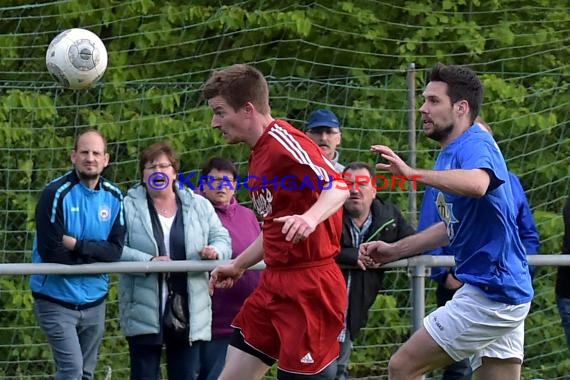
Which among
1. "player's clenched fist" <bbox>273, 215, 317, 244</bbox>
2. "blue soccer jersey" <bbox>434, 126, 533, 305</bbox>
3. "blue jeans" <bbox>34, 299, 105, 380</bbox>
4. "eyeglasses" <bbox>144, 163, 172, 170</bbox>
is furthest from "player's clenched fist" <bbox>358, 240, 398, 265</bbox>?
"blue jeans" <bbox>34, 299, 105, 380</bbox>

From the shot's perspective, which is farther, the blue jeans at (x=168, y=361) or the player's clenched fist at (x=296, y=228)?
the blue jeans at (x=168, y=361)

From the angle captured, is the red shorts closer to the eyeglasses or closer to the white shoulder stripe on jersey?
the white shoulder stripe on jersey

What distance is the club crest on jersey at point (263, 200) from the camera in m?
6.11

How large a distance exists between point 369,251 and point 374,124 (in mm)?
3029

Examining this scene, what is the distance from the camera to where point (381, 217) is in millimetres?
7809

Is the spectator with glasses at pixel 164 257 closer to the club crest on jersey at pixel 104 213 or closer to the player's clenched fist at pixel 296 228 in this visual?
the club crest on jersey at pixel 104 213

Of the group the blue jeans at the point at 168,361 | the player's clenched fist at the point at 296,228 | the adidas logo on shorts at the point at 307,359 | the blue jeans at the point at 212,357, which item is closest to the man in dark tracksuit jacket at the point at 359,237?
the blue jeans at the point at 212,357

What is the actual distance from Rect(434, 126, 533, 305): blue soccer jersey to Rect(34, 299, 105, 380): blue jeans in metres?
2.49

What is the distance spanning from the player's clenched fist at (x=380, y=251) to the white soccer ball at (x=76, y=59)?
8.38ft

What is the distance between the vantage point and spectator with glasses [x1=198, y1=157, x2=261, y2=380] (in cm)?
779

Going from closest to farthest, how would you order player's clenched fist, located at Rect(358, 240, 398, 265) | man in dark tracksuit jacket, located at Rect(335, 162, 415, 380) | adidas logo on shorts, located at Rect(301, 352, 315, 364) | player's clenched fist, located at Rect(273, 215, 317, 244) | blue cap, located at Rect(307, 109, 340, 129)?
player's clenched fist, located at Rect(273, 215, 317, 244) → adidas logo on shorts, located at Rect(301, 352, 315, 364) → player's clenched fist, located at Rect(358, 240, 398, 265) → man in dark tracksuit jacket, located at Rect(335, 162, 415, 380) → blue cap, located at Rect(307, 109, 340, 129)

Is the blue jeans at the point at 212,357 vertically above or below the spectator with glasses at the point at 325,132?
below

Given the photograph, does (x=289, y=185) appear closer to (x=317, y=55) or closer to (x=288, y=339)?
(x=288, y=339)

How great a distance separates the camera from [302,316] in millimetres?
6070
